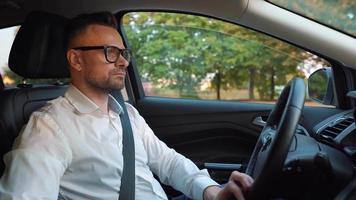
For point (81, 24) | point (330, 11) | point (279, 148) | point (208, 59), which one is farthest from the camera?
point (208, 59)

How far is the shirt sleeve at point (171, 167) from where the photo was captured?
196 centimetres

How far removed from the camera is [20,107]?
6.77ft

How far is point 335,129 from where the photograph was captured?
228 cm

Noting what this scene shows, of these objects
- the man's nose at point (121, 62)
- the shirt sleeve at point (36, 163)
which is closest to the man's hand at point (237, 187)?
the shirt sleeve at point (36, 163)

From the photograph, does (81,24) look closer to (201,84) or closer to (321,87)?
(321,87)

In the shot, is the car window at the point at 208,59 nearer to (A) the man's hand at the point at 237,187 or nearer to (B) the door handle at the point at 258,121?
(B) the door handle at the point at 258,121

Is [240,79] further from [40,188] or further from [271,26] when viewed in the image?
[40,188]

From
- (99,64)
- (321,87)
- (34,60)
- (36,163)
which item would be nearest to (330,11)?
(321,87)

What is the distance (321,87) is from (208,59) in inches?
78.7

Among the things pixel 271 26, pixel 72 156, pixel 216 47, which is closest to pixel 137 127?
pixel 72 156

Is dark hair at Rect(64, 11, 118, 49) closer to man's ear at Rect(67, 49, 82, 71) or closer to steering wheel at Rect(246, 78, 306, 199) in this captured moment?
man's ear at Rect(67, 49, 82, 71)

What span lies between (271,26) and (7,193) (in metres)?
1.61

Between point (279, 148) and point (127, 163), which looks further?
point (127, 163)

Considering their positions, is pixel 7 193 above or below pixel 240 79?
above
